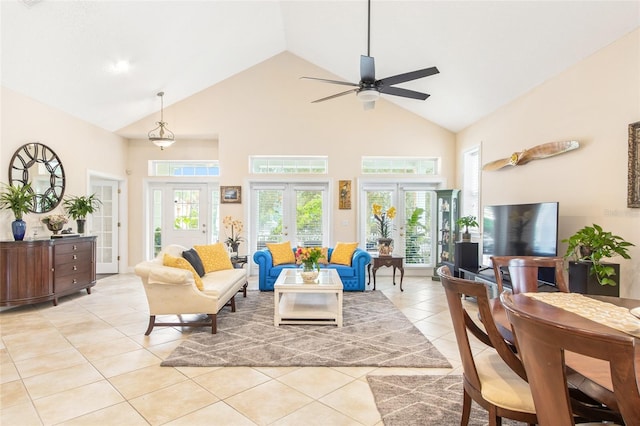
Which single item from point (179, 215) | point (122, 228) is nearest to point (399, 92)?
point (179, 215)

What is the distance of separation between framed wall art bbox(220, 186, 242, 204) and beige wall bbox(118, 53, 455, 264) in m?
0.10

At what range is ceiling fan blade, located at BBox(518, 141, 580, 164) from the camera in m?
3.71

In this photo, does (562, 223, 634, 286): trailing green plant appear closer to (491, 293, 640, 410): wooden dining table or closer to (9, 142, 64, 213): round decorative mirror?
(491, 293, 640, 410): wooden dining table

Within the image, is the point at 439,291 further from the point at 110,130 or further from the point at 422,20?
the point at 110,130

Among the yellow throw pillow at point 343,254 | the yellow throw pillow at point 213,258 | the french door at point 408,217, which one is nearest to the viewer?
the yellow throw pillow at point 213,258

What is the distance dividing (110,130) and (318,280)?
537 centimetres

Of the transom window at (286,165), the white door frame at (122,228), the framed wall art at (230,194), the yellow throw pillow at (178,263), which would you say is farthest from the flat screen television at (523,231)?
the white door frame at (122,228)

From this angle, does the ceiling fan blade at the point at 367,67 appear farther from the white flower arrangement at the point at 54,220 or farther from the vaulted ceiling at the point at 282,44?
the white flower arrangement at the point at 54,220

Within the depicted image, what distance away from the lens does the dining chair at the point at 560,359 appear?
82cm

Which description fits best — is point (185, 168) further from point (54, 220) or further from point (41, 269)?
point (41, 269)

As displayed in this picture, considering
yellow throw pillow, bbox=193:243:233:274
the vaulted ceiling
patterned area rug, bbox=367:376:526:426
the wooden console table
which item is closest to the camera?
patterned area rug, bbox=367:376:526:426

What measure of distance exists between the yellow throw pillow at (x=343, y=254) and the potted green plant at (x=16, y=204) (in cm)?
436

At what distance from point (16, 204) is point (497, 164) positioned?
6.61 m

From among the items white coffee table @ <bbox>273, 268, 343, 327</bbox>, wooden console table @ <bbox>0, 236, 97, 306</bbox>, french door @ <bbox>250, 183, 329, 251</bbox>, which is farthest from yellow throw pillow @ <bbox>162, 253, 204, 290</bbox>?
french door @ <bbox>250, 183, 329, 251</bbox>
